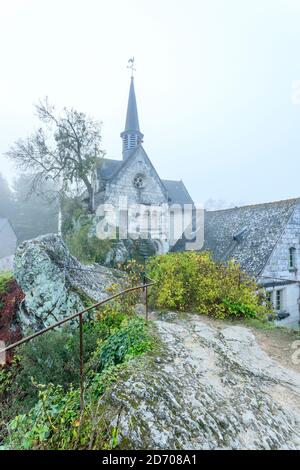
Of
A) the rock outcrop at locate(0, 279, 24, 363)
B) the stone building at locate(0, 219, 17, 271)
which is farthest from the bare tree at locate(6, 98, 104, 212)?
the stone building at locate(0, 219, 17, 271)

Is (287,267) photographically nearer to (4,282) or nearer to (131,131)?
(4,282)

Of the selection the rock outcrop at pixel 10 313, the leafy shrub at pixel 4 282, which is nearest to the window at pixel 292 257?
the rock outcrop at pixel 10 313

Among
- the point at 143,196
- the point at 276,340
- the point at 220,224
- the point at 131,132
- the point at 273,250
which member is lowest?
the point at 276,340

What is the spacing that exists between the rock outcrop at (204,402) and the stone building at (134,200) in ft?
44.0

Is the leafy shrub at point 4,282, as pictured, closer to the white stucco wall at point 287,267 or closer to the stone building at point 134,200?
the stone building at point 134,200

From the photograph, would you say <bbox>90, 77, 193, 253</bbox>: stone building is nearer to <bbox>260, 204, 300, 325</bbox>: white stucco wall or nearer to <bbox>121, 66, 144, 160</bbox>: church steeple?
<bbox>121, 66, 144, 160</bbox>: church steeple

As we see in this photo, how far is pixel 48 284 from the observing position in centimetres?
793

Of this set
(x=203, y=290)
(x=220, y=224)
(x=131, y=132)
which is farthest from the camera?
(x=131, y=132)

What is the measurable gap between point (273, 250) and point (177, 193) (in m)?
13.6

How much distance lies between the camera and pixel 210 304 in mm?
7539

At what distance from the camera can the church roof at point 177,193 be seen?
25.5 meters

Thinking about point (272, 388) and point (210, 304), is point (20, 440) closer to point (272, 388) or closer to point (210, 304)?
point (272, 388)

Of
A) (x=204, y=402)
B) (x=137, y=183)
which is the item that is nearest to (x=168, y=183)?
(x=137, y=183)
